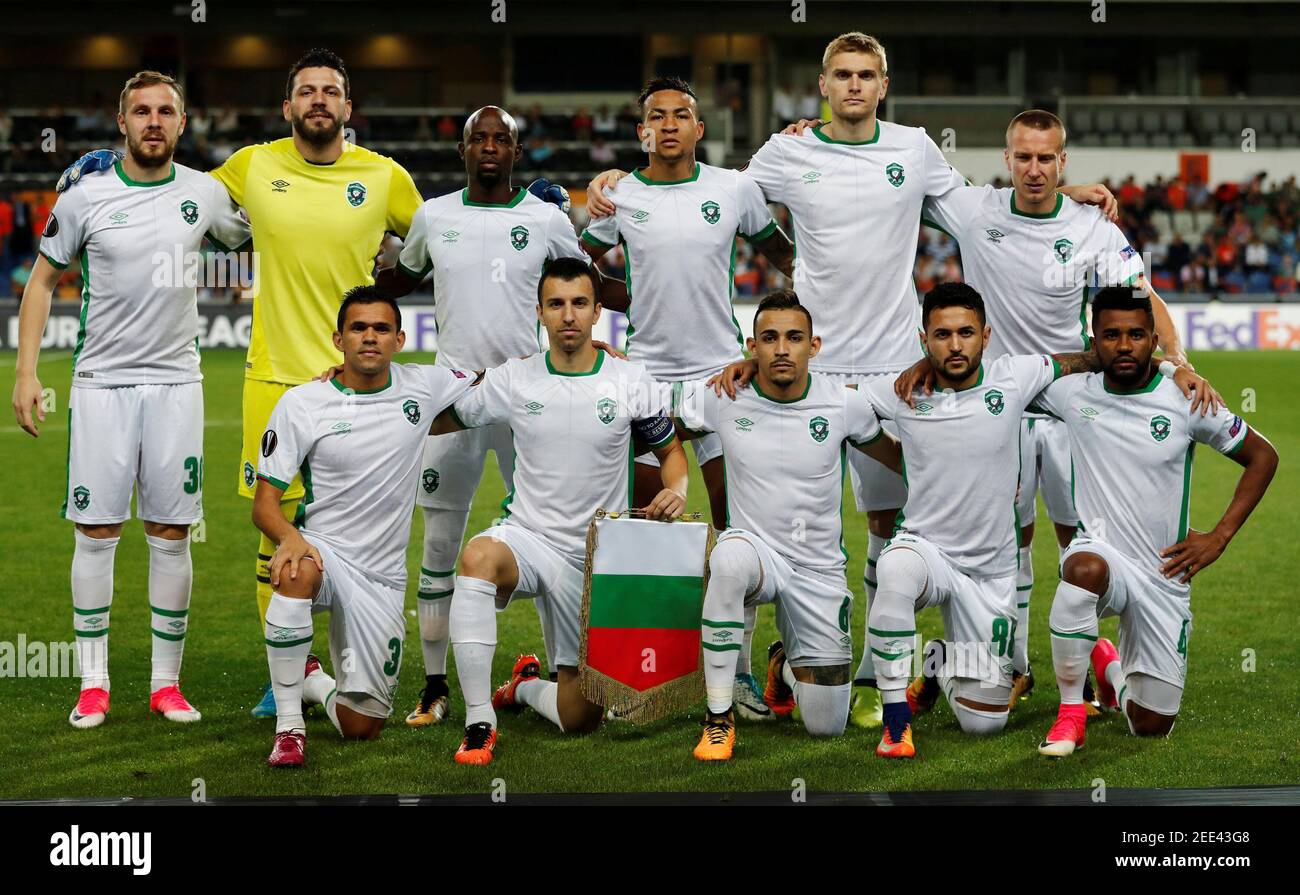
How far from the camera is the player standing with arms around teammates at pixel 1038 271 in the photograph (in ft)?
18.9

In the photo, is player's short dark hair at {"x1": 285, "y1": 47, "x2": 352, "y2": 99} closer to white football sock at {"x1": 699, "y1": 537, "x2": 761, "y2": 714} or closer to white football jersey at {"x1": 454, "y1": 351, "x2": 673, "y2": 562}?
white football jersey at {"x1": 454, "y1": 351, "x2": 673, "y2": 562}

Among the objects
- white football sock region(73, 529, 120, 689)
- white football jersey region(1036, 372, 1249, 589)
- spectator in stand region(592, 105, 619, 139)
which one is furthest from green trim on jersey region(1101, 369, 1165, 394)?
spectator in stand region(592, 105, 619, 139)

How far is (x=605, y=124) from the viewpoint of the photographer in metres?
29.3

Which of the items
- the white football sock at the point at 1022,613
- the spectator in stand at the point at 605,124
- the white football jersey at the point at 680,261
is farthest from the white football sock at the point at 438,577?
the spectator in stand at the point at 605,124

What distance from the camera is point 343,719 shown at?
5.24m

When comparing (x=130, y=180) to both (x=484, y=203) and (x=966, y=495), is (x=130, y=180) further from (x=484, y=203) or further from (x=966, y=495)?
(x=966, y=495)

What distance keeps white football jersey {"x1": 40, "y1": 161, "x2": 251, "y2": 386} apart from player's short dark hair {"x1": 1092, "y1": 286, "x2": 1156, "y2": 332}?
3.25 m

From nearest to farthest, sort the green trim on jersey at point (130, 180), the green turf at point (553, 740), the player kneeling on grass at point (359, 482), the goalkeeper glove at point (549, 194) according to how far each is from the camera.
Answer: the green turf at point (553, 740), the player kneeling on grass at point (359, 482), the green trim on jersey at point (130, 180), the goalkeeper glove at point (549, 194)

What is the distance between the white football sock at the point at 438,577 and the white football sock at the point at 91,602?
116 cm

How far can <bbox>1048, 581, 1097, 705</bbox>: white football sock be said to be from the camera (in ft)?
16.7

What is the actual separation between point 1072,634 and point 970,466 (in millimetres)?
676

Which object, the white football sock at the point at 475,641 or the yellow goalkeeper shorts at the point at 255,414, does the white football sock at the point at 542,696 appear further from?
the yellow goalkeeper shorts at the point at 255,414
